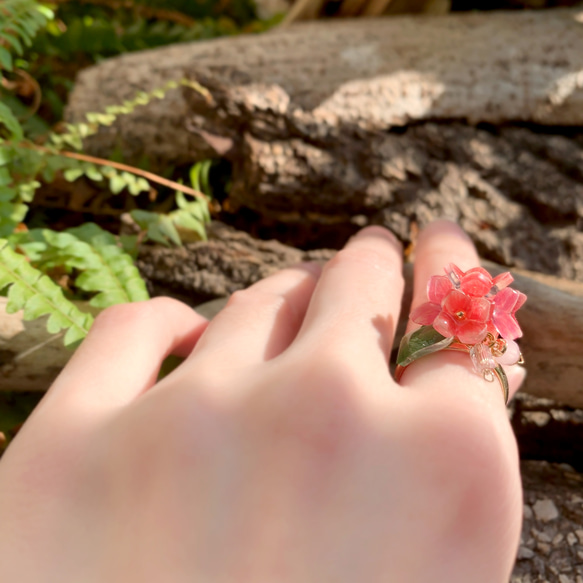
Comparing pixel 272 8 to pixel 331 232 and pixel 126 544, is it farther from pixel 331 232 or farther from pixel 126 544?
pixel 126 544

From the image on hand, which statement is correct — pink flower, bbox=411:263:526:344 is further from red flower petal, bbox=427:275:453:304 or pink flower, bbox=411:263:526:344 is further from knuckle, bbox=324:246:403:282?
knuckle, bbox=324:246:403:282

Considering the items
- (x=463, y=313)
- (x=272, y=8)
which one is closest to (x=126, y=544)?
(x=463, y=313)

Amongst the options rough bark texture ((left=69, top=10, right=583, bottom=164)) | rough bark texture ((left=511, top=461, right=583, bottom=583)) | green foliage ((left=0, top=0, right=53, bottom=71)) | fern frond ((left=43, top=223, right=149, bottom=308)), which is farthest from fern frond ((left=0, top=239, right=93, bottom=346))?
rough bark texture ((left=511, top=461, right=583, bottom=583))

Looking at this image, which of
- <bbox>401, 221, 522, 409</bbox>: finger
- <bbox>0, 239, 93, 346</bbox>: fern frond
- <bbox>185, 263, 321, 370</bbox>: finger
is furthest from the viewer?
<bbox>0, 239, 93, 346</bbox>: fern frond

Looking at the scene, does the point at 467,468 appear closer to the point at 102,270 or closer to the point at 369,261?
the point at 369,261

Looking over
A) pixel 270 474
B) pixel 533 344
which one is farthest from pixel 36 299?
pixel 533 344

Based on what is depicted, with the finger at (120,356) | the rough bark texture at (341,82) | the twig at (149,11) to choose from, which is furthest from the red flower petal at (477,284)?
the twig at (149,11)

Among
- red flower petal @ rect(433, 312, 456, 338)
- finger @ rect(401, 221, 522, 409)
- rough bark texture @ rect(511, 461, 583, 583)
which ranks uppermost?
red flower petal @ rect(433, 312, 456, 338)
